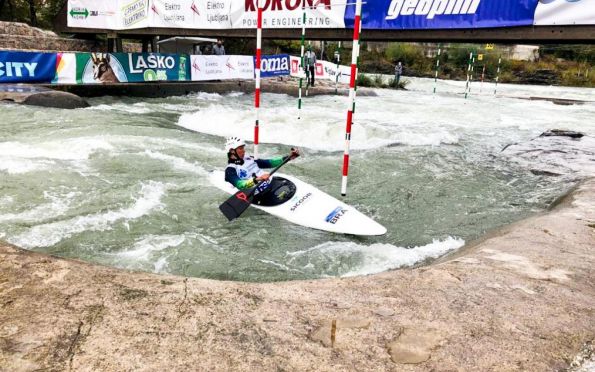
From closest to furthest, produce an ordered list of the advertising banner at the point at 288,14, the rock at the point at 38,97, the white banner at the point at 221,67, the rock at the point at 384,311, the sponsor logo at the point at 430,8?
the rock at the point at 384,311
the sponsor logo at the point at 430,8
the advertising banner at the point at 288,14
the rock at the point at 38,97
the white banner at the point at 221,67

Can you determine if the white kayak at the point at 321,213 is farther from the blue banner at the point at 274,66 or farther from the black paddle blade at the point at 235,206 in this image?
the blue banner at the point at 274,66

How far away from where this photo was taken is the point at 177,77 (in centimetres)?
1533

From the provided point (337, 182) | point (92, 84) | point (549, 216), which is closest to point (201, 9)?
point (92, 84)

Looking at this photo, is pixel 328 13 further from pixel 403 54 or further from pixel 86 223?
pixel 403 54

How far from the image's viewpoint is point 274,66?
19141mm

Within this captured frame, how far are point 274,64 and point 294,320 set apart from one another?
17823 mm

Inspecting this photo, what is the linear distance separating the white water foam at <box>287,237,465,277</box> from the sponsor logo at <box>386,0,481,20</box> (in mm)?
4953

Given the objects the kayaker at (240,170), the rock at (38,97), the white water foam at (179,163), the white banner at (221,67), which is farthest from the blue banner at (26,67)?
the kayaker at (240,170)

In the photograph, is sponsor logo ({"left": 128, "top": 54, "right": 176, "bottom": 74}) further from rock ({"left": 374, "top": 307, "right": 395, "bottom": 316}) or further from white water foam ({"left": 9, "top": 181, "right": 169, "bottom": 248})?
rock ({"left": 374, "top": 307, "right": 395, "bottom": 316})

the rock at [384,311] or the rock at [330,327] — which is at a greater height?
the rock at [330,327]

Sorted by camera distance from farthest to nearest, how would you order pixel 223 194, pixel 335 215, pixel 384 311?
pixel 223 194
pixel 335 215
pixel 384 311

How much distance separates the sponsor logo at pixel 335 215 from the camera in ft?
16.3

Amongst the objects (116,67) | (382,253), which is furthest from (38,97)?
(382,253)

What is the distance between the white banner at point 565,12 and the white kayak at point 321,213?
469 cm
